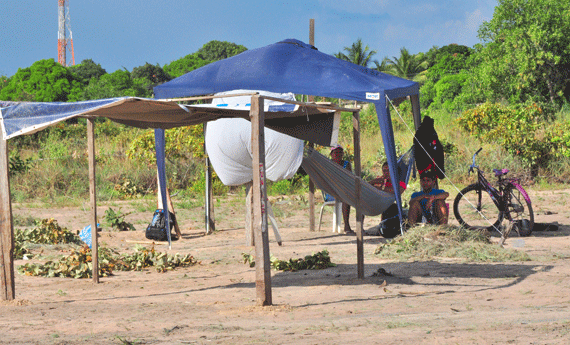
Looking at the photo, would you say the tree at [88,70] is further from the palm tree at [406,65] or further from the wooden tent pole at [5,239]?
the wooden tent pole at [5,239]

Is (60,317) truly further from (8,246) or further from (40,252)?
(40,252)

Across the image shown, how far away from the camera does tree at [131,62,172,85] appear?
1629 inches

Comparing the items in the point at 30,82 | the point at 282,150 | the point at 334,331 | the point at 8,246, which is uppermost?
the point at 30,82

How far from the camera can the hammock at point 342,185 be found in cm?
675

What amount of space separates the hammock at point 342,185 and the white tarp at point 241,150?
1.15 meters

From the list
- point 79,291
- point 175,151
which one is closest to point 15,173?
point 175,151

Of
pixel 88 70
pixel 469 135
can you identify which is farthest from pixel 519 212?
pixel 88 70

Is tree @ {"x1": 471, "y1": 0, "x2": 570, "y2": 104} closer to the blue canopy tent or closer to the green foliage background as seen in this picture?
the green foliage background

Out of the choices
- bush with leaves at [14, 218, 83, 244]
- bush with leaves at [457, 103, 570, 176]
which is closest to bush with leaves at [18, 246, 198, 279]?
bush with leaves at [14, 218, 83, 244]

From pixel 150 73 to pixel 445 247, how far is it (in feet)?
121

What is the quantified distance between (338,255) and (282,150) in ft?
5.48

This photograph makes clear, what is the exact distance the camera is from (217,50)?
1844 inches

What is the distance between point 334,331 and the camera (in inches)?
174

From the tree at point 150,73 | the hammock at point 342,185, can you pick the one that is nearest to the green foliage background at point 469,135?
the hammock at point 342,185
